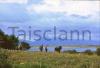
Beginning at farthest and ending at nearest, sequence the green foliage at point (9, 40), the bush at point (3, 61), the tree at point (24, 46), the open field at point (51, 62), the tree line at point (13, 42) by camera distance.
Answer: the green foliage at point (9, 40), the tree line at point (13, 42), the tree at point (24, 46), the open field at point (51, 62), the bush at point (3, 61)

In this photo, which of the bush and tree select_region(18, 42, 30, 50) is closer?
the bush

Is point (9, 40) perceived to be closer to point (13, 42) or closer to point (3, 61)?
point (13, 42)

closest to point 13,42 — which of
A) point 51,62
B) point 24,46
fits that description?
point 24,46

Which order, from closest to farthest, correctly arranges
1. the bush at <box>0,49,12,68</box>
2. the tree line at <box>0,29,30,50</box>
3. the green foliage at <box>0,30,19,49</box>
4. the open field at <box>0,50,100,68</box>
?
the bush at <box>0,49,12,68</box>, the open field at <box>0,50,100,68</box>, the tree line at <box>0,29,30,50</box>, the green foliage at <box>0,30,19,49</box>

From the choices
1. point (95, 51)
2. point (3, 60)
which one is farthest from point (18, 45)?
point (3, 60)

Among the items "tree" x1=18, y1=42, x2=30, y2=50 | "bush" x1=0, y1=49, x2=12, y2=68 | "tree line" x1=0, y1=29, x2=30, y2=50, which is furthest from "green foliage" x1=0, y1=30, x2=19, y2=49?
"bush" x1=0, y1=49, x2=12, y2=68

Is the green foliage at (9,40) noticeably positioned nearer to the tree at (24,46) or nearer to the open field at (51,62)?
the tree at (24,46)

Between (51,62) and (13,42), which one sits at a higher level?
(13,42)

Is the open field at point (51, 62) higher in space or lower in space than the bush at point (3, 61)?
lower

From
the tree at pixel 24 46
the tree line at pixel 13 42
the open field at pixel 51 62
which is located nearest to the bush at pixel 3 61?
the open field at pixel 51 62

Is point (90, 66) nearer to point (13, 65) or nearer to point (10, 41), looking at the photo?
point (13, 65)

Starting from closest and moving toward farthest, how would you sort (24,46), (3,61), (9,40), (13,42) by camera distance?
(3,61), (24,46), (13,42), (9,40)

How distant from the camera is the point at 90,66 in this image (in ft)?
71.1

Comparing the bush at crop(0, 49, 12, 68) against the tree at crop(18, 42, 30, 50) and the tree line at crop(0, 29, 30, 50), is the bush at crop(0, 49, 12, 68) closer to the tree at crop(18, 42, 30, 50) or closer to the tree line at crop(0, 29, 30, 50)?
the tree at crop(18, 42, 30, 50)
